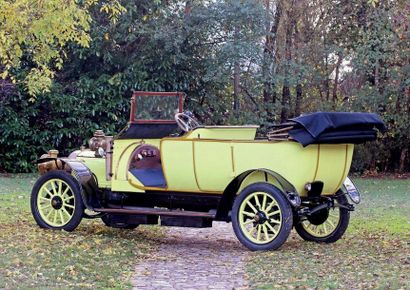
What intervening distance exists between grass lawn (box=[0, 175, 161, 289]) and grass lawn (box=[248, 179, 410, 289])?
1412 millimetres

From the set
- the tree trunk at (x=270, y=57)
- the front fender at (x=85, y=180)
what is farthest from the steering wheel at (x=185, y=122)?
the tree trunk at (x=270, y=57)

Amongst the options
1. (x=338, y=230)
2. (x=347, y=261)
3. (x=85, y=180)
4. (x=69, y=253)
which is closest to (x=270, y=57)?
(x=338, y=230)

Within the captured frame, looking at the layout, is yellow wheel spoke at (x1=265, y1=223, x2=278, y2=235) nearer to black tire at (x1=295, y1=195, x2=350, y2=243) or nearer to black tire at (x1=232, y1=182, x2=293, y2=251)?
black tire at (x1=232, y1=182, x2=293, y2=251)

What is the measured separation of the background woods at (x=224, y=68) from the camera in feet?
68.6

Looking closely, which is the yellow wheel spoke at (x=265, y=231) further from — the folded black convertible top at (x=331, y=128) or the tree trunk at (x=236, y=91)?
the tree trunk at (x=236, y=91)

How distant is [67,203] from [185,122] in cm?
188

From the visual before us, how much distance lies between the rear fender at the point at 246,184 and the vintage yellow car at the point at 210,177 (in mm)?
12

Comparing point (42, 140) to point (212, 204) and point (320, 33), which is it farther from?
point (212, 204)

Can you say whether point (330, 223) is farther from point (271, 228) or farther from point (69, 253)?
point (69, 253)

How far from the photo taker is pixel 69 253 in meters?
8.09

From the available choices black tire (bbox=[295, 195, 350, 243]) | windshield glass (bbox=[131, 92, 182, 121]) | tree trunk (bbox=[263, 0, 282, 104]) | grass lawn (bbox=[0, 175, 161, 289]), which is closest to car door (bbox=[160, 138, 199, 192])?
windshield glass (bbox=[131, 92, 182, 121])

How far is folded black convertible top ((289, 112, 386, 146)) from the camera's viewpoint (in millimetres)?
8656

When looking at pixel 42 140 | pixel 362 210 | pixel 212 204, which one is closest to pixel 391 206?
pixel 362 210

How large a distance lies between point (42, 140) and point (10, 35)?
12.0m
